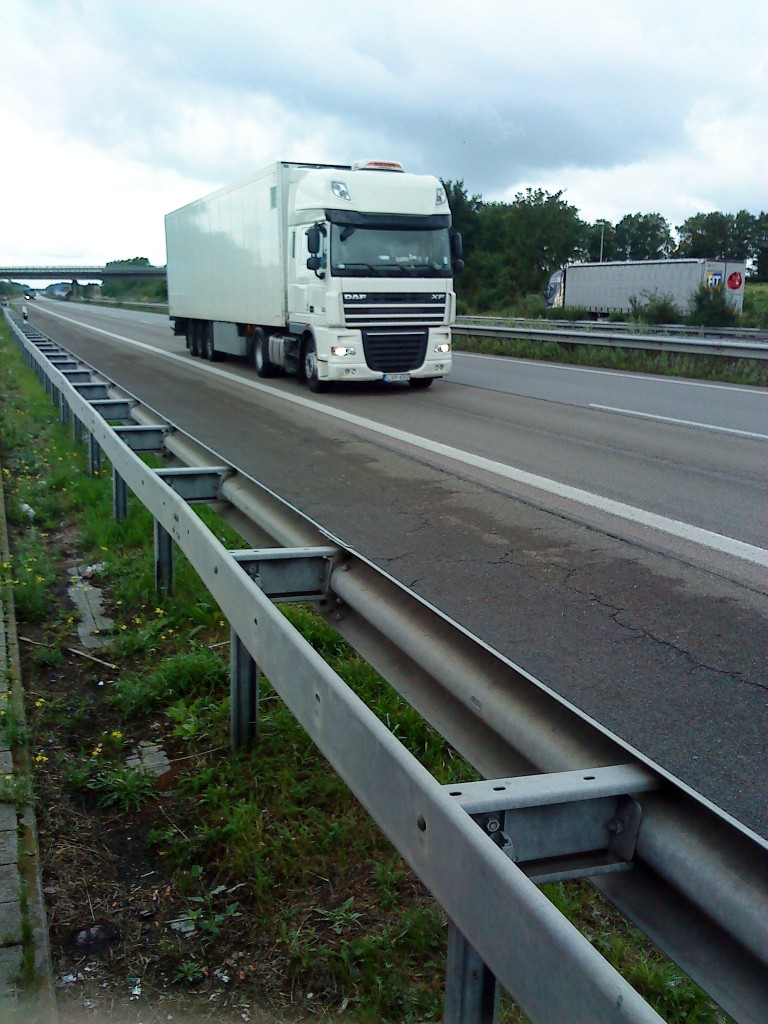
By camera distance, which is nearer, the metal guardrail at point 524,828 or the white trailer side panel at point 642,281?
the metal guardrail at point 524,828

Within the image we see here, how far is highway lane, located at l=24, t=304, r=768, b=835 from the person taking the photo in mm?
4148

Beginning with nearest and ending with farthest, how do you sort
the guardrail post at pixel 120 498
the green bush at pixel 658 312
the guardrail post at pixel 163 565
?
the guardrail post at pixel 163 565 → the guardrail post at pixel 120 498 → the green bush at pixel 658 312

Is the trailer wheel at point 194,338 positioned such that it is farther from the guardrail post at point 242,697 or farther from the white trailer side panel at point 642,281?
the guardrail post at point 242,697

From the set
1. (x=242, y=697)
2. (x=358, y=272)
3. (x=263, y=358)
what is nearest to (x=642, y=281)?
(x=263, y=358)

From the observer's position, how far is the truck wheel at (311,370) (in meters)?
17.3

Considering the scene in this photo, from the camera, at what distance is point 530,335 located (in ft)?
89.0

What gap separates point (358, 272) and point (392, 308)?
0.80m

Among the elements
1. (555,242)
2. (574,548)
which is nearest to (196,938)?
(574,548)

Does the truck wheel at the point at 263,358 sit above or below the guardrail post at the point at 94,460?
above

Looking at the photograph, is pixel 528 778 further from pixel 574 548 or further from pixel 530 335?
pixel 530 335

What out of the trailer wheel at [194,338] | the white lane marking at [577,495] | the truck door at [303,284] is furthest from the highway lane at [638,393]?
the trailer wheel at [194,338]

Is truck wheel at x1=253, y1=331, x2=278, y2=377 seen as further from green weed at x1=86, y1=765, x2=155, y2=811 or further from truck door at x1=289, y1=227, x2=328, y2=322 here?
green weed at x1=86, y1=765, x2=155, y2=811

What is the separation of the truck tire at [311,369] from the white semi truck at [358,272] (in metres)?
0.02

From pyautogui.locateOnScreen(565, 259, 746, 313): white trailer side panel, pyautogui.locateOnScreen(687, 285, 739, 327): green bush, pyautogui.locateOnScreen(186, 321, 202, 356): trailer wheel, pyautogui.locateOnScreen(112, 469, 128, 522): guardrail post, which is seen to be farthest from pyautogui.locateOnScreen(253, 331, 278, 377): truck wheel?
pyautogui.locateOnScreen(565, 259, 746, 313): white trailer side panel
